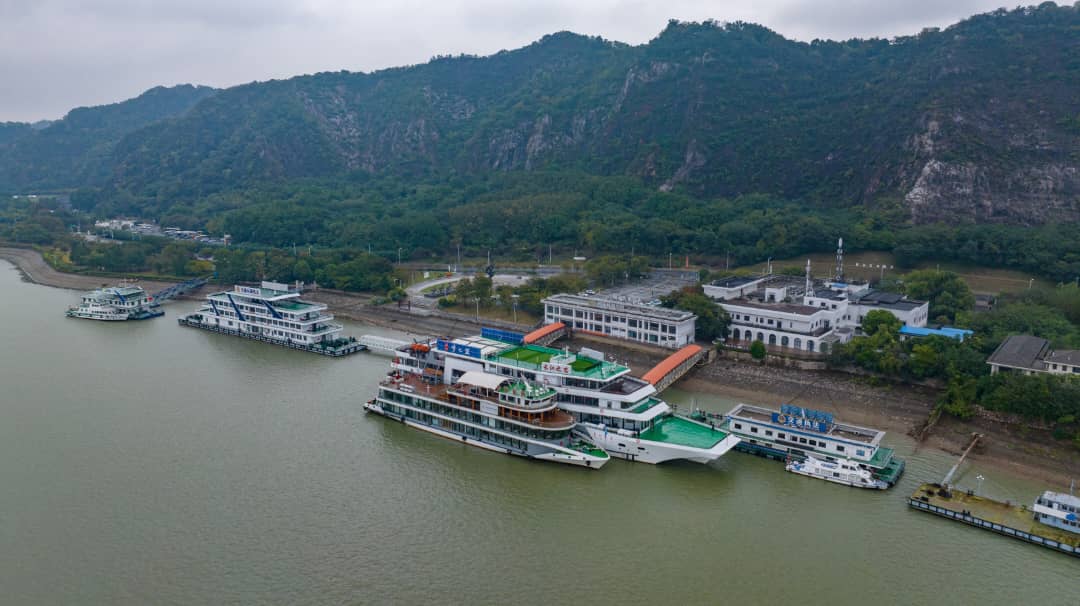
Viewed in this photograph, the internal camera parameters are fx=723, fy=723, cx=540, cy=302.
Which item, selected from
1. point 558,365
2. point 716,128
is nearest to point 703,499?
point 558,365

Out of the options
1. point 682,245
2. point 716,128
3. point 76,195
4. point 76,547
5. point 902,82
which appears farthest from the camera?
point 76,195

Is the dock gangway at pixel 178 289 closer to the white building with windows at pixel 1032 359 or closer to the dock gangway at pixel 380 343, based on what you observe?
the dock gangway at pixel 380 343

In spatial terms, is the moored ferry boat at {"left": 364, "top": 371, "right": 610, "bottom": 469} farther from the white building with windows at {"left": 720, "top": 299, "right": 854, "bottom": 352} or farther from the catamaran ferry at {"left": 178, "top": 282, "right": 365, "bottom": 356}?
the white building with windows at {"left": 720, "top": 299, "right": 854, "bottom": 352}

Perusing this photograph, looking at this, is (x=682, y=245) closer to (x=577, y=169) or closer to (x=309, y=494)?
(x=577, y=169)

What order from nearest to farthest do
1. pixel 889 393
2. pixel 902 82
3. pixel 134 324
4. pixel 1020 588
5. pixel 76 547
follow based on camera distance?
pixel 1020 588
pixel 76 547
pixel 889 393
pixel 134 324
pixel 902 82

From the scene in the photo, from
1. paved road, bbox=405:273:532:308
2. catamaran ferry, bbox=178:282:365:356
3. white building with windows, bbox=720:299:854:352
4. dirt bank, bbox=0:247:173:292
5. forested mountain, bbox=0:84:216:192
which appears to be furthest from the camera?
forested mountain, bbox=0:84:216:192

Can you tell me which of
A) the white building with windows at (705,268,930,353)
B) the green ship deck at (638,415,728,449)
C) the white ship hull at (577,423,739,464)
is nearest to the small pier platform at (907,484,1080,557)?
the white ship hull at (577,423,739,464)
